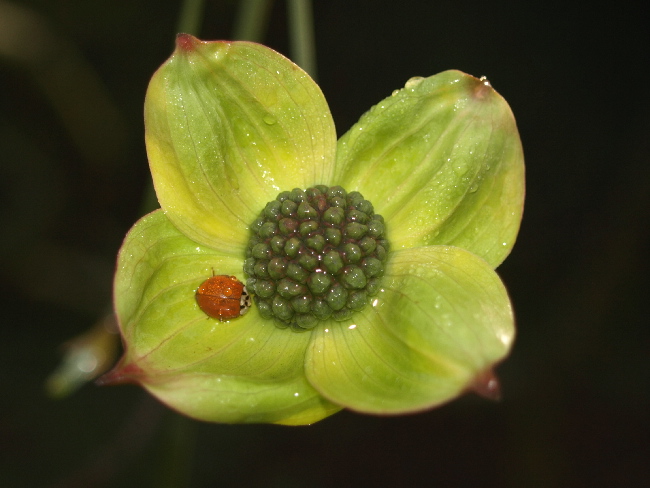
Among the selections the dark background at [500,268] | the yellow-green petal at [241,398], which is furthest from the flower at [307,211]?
the dark background at [500,268]

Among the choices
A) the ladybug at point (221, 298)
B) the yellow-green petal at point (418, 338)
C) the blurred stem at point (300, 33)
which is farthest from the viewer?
the blurred stem at point (300, 33)

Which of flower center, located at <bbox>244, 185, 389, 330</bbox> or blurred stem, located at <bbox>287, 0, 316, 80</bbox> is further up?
blurred stem, located at <bbox>287, 0, 316, 80</bbox>

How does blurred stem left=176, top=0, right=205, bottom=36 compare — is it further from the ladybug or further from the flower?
the ladybug

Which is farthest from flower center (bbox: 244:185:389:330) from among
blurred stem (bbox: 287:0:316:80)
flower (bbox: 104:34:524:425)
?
blurred stem (bbox: 287:0:316:80)

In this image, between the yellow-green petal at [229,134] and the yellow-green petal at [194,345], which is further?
the yellow-green petal at [229,134]

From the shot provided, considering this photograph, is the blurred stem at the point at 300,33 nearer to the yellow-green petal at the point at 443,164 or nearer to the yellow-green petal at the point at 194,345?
the yellow-green petal at the point at 443,164

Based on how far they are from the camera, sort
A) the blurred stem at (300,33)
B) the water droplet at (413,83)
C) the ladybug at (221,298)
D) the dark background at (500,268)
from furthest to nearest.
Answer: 1. the dark background at (500,268)
2. the blurred stem at (300,33)
3. the water droplet at (413,83)
4. the ladybug at (221,298)
